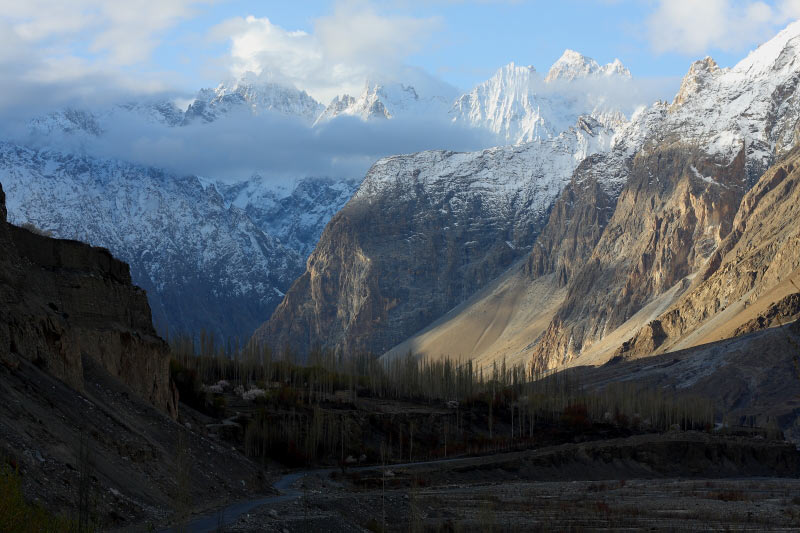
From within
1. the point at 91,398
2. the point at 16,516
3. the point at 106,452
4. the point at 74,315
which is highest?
the point at 74,315

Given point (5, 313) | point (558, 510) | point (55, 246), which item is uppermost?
point (55, 246)

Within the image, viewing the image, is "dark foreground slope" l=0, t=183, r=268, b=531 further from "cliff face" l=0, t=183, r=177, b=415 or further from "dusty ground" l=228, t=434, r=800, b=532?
"dusty ground" l=228, t=434, r=800, b=532

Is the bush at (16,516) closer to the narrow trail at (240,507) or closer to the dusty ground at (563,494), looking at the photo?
the narrow trail at (240,507)

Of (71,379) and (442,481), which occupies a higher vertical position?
(71,379)

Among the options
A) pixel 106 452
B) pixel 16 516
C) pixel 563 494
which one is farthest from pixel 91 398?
pixel 563 494

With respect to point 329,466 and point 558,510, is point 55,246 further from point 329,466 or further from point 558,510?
point 329,466

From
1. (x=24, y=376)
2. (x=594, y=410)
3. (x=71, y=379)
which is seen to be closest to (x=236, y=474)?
(x=71, y=379)

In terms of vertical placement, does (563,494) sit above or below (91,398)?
below

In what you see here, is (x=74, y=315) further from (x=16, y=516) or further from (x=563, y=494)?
(x=563, y=494)
